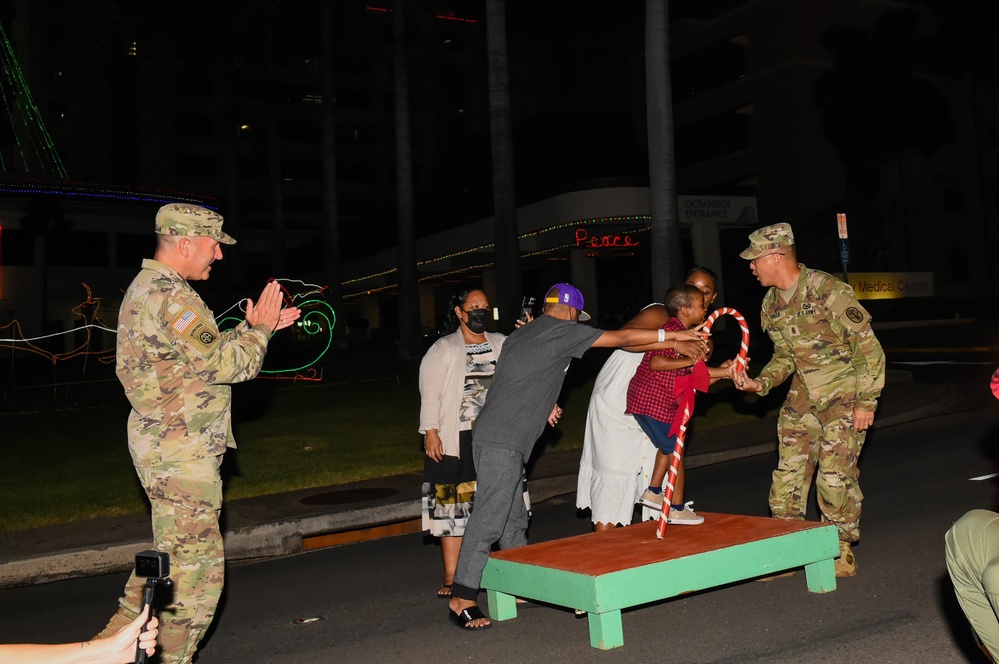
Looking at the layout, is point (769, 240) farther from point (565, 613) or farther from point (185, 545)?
point (185, 545)

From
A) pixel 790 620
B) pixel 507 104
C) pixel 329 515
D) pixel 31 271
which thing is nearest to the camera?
pixel 790 620

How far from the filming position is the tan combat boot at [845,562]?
7145 millimetres

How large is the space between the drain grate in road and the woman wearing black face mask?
399 cm

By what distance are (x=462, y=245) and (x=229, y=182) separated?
17.0 m

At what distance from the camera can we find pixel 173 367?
5.24m

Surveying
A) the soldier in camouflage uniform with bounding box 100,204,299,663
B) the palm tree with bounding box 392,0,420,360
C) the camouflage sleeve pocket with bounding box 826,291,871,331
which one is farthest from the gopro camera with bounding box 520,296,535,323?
the palm tree with bounding box 392,0,420,360

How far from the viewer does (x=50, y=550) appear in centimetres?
955

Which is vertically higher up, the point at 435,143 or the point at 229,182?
the point at 435,143

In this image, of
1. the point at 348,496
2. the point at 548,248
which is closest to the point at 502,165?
the point at 348,496

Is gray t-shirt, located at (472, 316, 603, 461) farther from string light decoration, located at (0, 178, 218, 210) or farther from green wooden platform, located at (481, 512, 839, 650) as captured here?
string light decoration, located at (0, 178, 218, 210)

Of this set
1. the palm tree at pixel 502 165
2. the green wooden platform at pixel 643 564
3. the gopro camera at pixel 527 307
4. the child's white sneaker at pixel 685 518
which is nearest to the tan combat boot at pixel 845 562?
the green wooden platform at pixel 643 564

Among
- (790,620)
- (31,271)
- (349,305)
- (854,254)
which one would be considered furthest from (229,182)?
(790,620)

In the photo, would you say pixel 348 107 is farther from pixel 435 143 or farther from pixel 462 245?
pixel 462 245

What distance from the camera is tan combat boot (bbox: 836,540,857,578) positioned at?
7.14 meters
